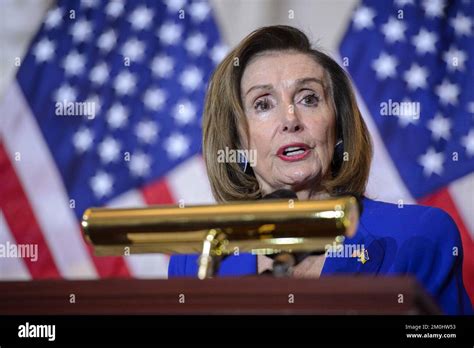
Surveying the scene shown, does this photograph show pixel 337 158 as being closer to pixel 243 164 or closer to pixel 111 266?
pixel 243 164

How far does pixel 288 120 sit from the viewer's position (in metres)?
2.71

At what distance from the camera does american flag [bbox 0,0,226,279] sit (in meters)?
3.07

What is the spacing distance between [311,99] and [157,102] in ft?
2.00

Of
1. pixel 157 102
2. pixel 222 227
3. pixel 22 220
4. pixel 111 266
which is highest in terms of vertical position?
pixel 157 102

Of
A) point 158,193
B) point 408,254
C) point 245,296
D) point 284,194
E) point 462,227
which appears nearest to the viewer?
point 245,296

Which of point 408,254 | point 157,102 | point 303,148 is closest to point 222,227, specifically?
point 408,254

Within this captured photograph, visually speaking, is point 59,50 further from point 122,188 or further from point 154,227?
point 154,227

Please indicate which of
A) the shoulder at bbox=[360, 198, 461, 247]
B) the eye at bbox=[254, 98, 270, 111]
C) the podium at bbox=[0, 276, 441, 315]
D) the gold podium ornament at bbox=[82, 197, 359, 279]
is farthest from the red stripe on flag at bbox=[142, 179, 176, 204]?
the podium at bbox=[0, 276, 441, 315]

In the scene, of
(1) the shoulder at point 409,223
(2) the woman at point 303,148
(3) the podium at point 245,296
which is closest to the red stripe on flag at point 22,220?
(2) the woman at point 303,148

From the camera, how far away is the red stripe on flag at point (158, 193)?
120 inches

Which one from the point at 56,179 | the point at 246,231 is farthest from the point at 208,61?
the point at 246,231

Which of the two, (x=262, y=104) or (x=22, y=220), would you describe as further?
(x=22, y=220)
